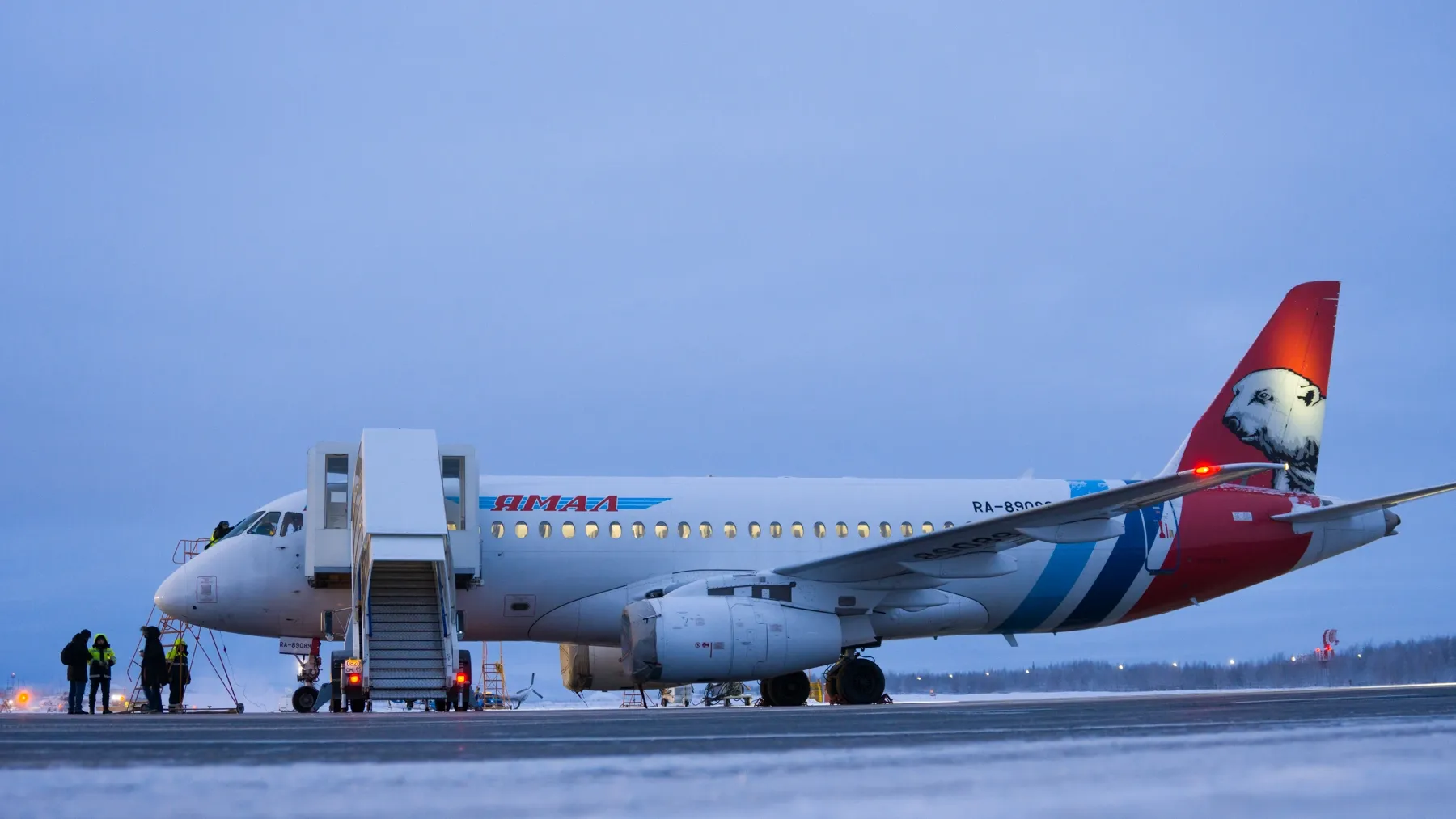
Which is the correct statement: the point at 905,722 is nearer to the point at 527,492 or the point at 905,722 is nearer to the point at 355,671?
the point at 355,671

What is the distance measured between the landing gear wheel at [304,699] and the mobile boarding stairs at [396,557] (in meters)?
0.06

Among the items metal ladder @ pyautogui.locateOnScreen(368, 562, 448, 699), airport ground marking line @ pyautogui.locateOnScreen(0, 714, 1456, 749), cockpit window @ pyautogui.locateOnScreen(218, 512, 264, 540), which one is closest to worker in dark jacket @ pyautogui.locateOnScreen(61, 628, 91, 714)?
cockpit window @ pyautogui.locateOnScreen(218, 512, 264, 540)

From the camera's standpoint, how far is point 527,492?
66.8 feet

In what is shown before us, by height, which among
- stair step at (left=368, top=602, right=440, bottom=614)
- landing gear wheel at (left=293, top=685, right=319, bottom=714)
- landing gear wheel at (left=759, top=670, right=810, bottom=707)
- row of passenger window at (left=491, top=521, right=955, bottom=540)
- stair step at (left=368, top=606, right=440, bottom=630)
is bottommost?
landing gear wheel at (left=759, top=670, right=810, bottom=707)

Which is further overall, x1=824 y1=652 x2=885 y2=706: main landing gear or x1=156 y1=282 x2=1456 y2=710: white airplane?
x1=824 y1=652 x2=885 y2=706: main landing gear

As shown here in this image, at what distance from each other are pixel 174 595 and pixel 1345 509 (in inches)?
696

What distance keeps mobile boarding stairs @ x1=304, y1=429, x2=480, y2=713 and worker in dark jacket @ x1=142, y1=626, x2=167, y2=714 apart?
6.39 ft

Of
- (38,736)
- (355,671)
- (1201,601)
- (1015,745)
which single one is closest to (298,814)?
(1015,745)

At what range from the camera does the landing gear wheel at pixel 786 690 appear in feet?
70.8

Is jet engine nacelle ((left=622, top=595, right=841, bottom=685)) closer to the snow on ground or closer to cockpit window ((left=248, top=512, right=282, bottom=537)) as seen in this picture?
cockpit window ((left=248, top=512, right=282, bottom=537))

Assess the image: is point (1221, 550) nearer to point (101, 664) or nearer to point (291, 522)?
point (291, 522)

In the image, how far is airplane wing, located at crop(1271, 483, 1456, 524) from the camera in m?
20.1

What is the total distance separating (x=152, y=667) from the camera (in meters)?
19.3

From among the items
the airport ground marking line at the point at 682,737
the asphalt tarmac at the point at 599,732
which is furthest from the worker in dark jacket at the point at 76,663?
the airport ground marking line at the point at 682,737
